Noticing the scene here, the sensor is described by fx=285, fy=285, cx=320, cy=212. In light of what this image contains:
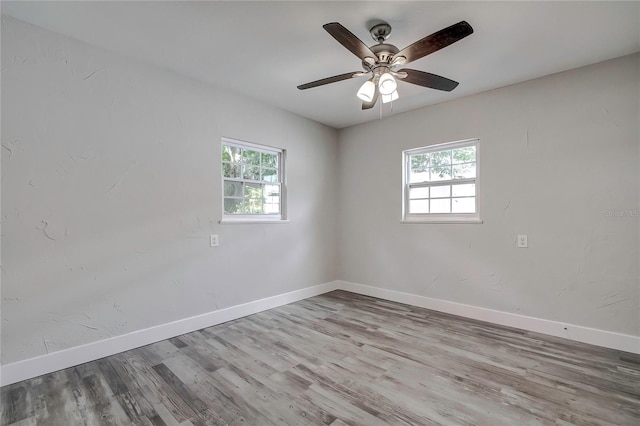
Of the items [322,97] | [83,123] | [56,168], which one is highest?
[322,97]

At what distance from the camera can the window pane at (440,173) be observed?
11.8 feet

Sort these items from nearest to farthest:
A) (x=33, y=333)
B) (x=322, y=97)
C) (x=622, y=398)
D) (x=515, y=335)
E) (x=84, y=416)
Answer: (x=84, y=416) → (x=622, y=398) → (x=33, y=333) → (x=515, y=335) → (x=322, y=97)

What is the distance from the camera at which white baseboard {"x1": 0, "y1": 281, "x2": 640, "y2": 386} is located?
2.11m

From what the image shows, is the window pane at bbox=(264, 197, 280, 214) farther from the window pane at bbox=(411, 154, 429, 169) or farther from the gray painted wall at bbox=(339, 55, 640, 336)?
the window pane at bbox=(411, 154, 429, 169)

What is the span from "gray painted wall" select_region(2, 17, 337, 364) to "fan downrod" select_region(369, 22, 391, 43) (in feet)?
5.92

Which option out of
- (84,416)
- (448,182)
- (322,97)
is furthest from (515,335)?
(84,416)

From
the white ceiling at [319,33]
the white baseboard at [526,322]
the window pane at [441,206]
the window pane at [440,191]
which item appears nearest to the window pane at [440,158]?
the window pane at [440,191]

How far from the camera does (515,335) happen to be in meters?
2.79

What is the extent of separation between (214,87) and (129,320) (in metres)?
2.46

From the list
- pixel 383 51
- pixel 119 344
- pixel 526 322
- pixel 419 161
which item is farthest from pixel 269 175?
pixel 526 322

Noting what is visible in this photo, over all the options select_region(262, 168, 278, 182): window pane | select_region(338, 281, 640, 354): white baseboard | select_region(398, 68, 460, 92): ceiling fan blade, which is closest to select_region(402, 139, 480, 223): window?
select_region(338, 281, 640, 354): white baseboard

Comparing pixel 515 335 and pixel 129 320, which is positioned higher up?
pixel 129 320

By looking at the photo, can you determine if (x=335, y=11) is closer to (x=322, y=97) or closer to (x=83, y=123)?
(x=322, y=97)

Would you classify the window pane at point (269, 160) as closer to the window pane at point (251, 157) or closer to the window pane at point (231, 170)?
the window pane at point (251, 157)
